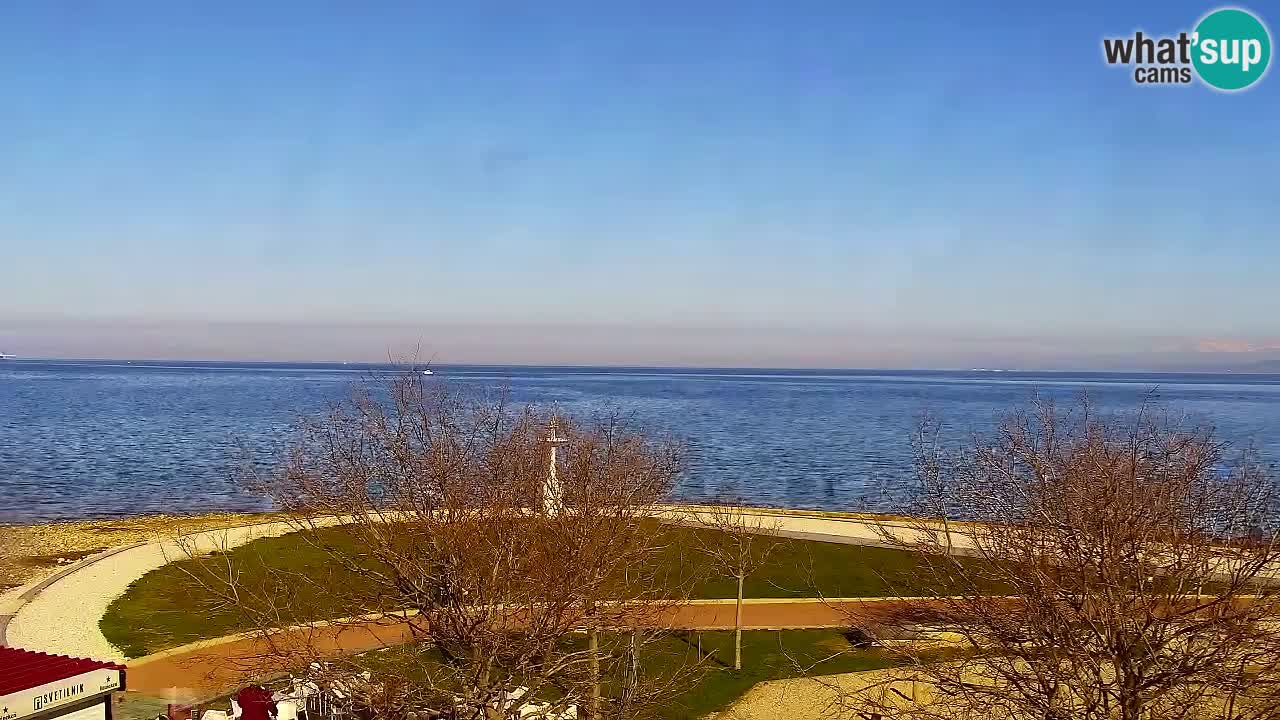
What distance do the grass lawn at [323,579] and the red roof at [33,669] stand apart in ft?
17.6

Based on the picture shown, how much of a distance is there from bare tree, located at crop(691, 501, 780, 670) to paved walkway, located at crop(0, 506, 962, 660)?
403 mm

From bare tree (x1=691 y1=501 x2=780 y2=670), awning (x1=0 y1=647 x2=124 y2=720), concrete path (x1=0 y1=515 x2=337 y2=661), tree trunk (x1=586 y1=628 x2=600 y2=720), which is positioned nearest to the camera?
awning (x1=0 y1=647 x2=124 y2=720)

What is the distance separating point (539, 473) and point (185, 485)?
4410cm

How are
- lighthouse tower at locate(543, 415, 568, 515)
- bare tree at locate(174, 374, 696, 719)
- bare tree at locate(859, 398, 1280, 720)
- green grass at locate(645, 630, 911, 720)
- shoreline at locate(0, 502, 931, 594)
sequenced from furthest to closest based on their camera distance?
shoreline at locate(0, 502, 931, 594) < green grass at locate(645, 630, 911, 720) < lighthouse tower at locate(543, 415, 568, 515) < bare tree at locate(174, 374, 696, 719) < bare tree at locate(859, 398, 1280, 720)

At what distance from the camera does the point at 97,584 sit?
25938 mm

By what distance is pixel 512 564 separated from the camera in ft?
42.4

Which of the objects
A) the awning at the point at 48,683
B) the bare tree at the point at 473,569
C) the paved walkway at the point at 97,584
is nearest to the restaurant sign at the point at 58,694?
the awning at the point at 48,683

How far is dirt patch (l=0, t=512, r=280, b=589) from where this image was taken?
2959 cm

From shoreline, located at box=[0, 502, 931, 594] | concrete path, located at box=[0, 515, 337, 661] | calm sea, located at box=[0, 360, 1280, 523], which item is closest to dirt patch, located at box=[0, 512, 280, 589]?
shoreline, located at box=[0, 502, 931, 594]

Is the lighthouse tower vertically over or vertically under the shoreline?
over

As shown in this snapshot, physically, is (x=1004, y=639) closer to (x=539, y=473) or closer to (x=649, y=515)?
(x=539, y=473)

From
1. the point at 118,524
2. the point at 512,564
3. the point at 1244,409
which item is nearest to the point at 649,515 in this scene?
the point at 512,564

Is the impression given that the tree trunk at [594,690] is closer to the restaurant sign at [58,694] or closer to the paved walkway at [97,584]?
the paved walkway at [97,584]

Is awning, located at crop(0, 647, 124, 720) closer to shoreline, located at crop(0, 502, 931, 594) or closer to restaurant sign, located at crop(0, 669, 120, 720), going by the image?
restaurant sign, located at crop(0, 669, 120, 720)
